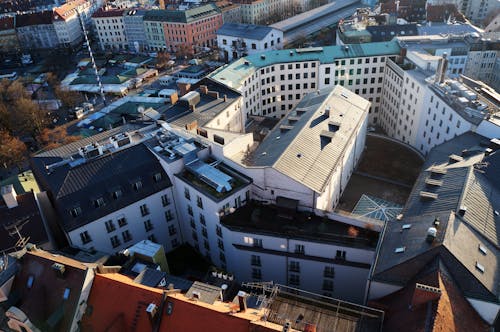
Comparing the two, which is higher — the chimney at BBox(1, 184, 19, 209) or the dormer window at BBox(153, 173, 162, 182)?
the chimney at BBox(1, 184, 19, 209)

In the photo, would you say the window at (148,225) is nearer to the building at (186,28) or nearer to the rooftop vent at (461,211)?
the rooftop vent at (461,211)

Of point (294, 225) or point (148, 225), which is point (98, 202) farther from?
point (294, 225)

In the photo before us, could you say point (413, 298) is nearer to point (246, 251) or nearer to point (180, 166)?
point (246, 251)

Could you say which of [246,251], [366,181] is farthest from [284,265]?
[366,181]

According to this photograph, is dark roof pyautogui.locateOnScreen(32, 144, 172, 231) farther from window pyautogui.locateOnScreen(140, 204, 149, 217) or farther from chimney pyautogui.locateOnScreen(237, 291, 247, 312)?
chimney pyautogui.locateOnScreen(237, 291, 247, 312)

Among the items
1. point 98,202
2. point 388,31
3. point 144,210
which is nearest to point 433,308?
point 144,210

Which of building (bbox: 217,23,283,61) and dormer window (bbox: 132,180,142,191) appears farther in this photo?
building (bbox: 217,23,283,61)

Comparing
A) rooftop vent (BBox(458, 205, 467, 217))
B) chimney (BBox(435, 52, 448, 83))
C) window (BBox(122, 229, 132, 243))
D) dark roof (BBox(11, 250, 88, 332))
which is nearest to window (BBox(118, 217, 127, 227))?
window (BBox(122, 229, 132, 243))

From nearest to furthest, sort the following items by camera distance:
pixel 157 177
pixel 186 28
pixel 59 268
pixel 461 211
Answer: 1. pixel 59 268
2. pixel 461 211
3. pixel 157 177
4. pixel 186 28
